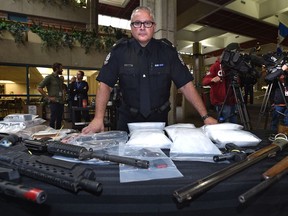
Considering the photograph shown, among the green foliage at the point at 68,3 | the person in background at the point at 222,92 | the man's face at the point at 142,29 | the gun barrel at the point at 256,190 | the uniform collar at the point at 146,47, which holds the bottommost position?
the gun barrel at the point at 256,190

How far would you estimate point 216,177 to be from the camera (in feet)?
1.81

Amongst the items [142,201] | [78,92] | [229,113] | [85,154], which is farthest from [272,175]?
[78,92]

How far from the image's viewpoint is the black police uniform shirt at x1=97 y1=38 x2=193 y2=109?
1438 millimetres

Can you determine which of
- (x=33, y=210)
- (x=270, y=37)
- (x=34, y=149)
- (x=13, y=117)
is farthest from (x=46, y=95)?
(x=270, y=37)

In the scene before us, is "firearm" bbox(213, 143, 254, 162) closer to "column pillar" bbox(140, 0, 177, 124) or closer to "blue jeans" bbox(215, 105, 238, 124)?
"blue jeans" bbox(215, 105, 238, 124)

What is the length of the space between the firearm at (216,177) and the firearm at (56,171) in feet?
0.61

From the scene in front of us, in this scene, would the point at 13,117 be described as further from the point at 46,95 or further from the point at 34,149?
the point at 46,95

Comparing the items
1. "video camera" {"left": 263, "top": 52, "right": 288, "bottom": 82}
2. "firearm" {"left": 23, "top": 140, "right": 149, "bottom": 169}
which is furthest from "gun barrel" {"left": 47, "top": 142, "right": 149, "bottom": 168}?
"video camera" {"left": 263, "top": 52, "right": 288, "bottom": 82}

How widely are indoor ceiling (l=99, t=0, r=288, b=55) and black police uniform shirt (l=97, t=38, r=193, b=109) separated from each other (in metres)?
5.32

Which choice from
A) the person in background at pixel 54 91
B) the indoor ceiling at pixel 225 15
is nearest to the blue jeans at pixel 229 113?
the person in background at pixel 54 91

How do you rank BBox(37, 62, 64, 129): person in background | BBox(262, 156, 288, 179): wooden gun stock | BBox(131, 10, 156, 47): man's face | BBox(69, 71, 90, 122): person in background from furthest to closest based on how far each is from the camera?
1. BBox(69, 71, 90, 122): person in background
2. BBox(37, 62, 64, 129): person in background
3. BBox(131, 10, 156, 47): man's face
4. BBox(262, 156, 288, 179): wooden gun stock

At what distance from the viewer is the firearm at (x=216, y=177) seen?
49cm

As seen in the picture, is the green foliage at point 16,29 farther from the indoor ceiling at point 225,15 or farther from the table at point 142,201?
the table at point 142,201

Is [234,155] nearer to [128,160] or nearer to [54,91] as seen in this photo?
[128,160]
